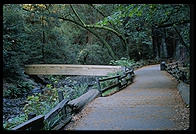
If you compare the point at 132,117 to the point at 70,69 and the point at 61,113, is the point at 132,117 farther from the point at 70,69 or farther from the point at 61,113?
the point at 70,69

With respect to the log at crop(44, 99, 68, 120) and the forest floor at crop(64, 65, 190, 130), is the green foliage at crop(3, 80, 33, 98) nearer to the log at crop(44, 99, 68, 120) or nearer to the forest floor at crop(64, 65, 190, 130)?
the forest floor at crop(64, 65, 190, 130)

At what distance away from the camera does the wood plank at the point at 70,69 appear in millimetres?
16469

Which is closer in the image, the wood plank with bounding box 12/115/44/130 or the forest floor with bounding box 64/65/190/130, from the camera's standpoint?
the wood plank with bounding box 12/115/44/130

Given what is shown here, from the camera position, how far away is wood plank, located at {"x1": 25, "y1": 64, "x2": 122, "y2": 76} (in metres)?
16.5

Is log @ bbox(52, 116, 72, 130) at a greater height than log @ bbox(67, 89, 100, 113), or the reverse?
log @ bbox(67, 89, 100, 113)

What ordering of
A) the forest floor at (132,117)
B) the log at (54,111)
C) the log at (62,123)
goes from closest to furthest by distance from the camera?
the log at (54,111) → the log at (62,123) → the forest floor at (132,117)

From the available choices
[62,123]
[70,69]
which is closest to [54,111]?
[62,123]

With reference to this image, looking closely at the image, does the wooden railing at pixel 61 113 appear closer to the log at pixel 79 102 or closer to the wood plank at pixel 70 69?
the log at pixel 79 102

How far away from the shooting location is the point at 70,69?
16.9 metres

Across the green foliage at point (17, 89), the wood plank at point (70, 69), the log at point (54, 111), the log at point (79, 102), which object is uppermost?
the wood plank at point (70, 69)

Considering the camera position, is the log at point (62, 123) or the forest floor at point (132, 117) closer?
the log at point (62, 123)

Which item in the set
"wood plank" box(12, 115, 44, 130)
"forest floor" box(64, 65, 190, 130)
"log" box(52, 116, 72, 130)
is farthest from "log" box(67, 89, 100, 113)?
"wood plank" box(12, 115, 44, 130)

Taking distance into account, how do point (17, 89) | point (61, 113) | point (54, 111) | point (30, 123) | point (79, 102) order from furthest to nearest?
1. point (17, 89)
2. point (79, 102)
3. point (61, 113)
4. point (54, 111)
5. point (30, 123)

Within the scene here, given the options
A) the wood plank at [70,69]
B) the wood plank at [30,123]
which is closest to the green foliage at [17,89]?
the wood plank at [70,69]
